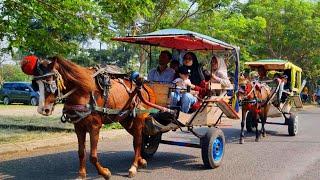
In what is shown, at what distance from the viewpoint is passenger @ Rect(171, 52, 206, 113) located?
30.6 feet

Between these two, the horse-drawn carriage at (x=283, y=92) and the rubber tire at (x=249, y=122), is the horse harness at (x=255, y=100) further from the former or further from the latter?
the rubber tire at (x=249, y=122)

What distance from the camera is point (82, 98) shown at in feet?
24.5

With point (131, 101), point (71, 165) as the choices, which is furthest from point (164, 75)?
point (71, 165)

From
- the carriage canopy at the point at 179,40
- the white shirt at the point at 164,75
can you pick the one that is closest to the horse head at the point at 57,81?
the carriage canopy at the point at 179,40

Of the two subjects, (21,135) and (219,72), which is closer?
(219,72)

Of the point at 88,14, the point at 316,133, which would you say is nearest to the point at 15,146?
the point at 88,14

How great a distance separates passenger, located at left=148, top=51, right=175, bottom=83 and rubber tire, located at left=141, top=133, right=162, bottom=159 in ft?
4.17

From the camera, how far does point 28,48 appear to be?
12.5 meters

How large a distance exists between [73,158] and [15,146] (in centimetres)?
204

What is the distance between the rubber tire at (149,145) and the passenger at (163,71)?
1.27 m

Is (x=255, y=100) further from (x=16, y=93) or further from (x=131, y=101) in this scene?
(x=16, y=93)

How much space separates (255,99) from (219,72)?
13.7 ft

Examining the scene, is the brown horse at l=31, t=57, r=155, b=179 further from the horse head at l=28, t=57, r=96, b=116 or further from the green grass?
the green grass

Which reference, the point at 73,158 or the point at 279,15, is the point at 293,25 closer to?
the point at 279,15
